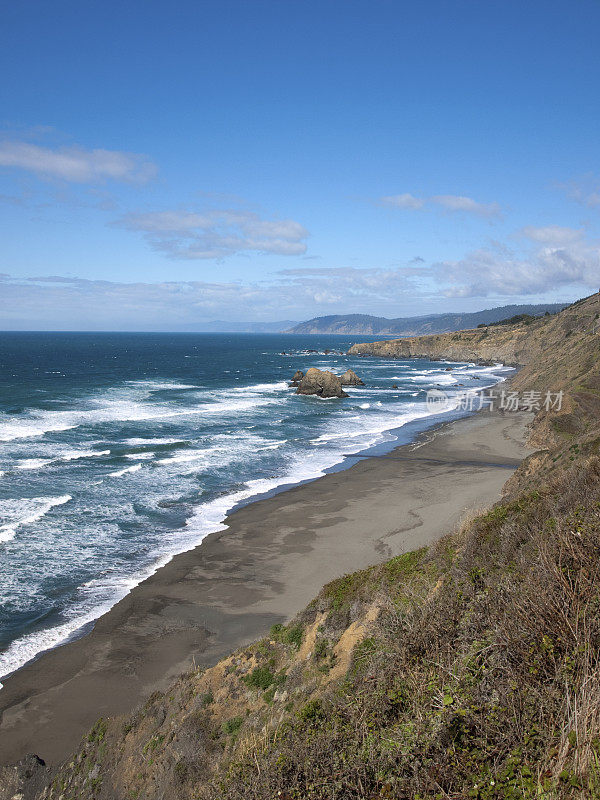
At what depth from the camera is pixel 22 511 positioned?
79.1ft

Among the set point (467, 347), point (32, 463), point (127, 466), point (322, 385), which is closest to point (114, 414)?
point (32, 463)

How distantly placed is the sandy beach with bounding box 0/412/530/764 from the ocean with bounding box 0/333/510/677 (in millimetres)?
1236

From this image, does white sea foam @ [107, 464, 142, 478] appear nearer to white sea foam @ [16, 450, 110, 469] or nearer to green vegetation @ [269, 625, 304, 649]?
white sea foam @ [16, 450, 110, 469]

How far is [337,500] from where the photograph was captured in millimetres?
26891

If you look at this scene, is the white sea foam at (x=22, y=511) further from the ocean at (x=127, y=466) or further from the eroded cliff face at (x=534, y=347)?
the eroded cliff face at (x=534, y=347)

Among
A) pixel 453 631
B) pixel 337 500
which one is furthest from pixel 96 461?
pixel 453 631

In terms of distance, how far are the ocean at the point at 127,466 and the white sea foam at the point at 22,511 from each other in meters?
0.09

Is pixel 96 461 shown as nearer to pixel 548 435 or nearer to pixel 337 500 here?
pixel 337 500

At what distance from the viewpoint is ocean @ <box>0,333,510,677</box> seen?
17.8 m

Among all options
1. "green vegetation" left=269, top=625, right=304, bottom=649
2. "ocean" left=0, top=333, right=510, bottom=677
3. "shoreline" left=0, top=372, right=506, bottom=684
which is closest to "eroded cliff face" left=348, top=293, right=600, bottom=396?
"shoreline" left=0, top=372, right=506, bottom=684

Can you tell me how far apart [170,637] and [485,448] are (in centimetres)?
2963

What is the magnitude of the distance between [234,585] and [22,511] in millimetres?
12765

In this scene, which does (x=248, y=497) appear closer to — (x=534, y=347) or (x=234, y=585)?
(x=234, y=585)

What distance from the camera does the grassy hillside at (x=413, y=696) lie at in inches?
177
